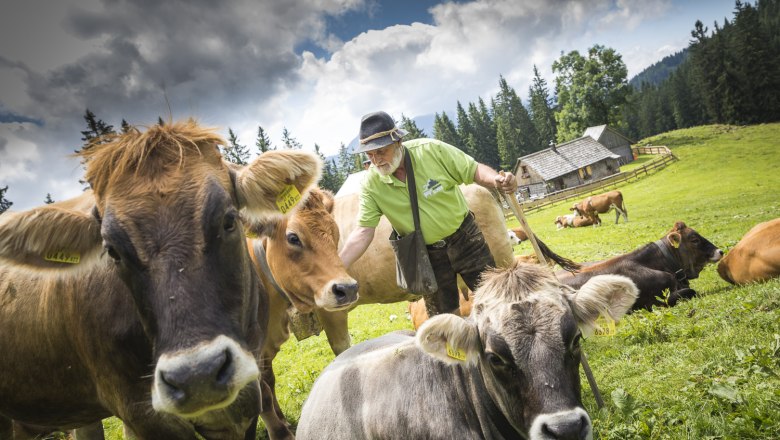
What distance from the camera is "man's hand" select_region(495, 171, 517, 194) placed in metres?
4.10

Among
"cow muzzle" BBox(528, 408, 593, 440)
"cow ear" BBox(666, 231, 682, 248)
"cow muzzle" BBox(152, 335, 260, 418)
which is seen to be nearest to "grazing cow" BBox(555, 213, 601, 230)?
"cow ear" BBox(666, 231, 682, 248)

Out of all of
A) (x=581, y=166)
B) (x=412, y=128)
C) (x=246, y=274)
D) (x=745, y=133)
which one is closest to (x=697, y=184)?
(x=581, y=166)

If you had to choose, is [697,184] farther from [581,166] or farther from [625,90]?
[625,90]

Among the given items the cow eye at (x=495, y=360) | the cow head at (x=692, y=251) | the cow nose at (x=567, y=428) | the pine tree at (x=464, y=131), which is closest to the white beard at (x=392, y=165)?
the cow eye at (x=495, y=360)

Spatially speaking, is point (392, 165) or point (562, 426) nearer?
point (562, 426)

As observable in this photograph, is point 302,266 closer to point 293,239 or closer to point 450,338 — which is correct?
point 293,239

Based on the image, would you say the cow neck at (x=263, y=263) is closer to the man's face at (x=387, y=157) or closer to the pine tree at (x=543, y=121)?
the man's face at (x=387, y=157)

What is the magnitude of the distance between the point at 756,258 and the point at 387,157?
6.90 meters

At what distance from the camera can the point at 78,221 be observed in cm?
265

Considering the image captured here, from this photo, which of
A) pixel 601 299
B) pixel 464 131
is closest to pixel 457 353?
pixel 601 299

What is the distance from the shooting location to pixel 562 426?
88.3 inches

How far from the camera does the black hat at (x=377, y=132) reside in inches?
166

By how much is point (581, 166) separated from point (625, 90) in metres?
17.5

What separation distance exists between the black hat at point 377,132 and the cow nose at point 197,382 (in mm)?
2715
